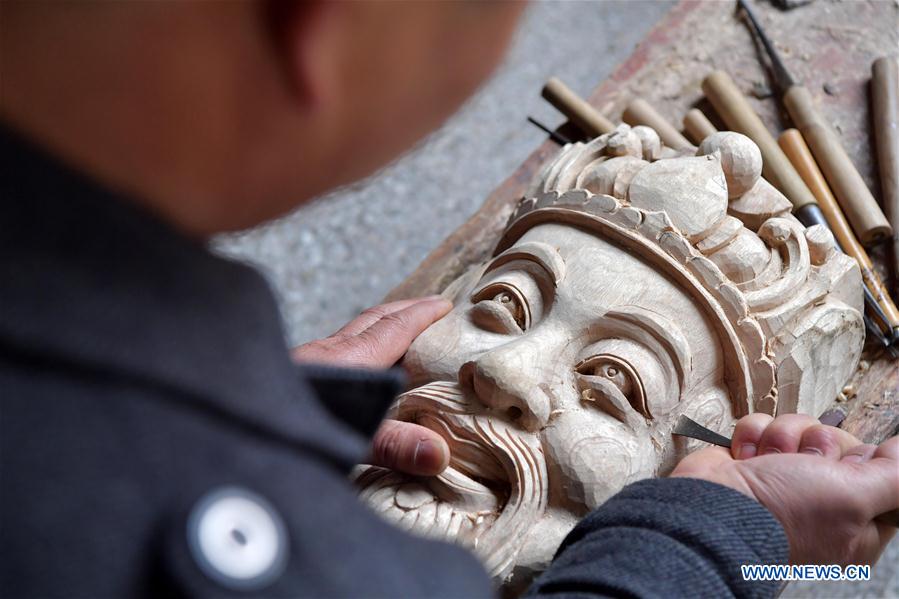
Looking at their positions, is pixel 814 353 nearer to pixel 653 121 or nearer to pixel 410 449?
pixel 410 449

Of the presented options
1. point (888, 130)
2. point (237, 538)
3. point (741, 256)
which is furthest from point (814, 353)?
point (237, 538)

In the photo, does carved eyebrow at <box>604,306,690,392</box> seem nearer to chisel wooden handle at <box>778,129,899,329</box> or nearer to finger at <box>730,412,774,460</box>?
finger at <box>730,412,774,460</box>

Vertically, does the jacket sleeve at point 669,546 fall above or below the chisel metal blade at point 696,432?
above

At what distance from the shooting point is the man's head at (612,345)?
56.1 inches

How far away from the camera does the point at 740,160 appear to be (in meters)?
1.63

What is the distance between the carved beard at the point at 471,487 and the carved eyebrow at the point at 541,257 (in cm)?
27

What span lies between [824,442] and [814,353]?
1.07 feet

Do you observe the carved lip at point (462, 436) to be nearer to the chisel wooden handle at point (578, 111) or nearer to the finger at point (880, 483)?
the finger at point (880, 483)

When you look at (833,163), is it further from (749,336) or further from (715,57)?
(749,336)

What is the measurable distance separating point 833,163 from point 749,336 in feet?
2.76

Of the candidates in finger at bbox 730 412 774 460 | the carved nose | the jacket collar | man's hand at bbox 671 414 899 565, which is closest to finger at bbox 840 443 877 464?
man's hand at bbox 671 414 899 565

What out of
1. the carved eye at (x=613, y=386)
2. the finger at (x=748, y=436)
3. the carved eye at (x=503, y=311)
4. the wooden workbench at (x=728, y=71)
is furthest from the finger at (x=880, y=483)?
the wooden workbench at (x=728, y=71)

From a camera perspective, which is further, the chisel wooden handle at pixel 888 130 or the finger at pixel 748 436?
the chisel wooden handle at pixel 888 130

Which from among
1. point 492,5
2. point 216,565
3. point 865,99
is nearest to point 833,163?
point 865,99
